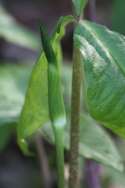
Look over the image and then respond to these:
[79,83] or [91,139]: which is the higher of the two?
[79,83]

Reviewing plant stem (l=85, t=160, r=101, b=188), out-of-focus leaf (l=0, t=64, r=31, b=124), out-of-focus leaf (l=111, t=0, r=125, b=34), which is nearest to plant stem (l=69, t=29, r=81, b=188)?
out-of-focus leaf (l=0, t=64, r=31, b=124)

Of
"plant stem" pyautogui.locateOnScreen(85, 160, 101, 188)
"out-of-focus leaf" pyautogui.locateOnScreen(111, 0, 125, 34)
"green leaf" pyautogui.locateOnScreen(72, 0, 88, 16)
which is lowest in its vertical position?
"plant stem" pyautogui.locateOnScreen(85, 160, 101, 188)

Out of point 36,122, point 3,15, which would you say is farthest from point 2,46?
point 36,122

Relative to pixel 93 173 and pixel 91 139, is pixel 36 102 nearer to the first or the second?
pixel 91 139

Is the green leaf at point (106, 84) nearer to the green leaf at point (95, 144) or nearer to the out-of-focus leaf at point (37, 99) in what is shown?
the out-of-focus leaf at point (37, 99)

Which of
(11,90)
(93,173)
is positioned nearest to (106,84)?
(93,173)

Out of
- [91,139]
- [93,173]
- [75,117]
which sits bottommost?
[93,173]

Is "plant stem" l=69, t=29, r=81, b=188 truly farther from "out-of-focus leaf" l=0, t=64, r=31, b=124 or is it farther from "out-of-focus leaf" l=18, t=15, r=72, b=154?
"out-of-focus leaf" l=0, t=64, r=31, b=124

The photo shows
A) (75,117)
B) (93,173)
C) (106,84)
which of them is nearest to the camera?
(106,84)
